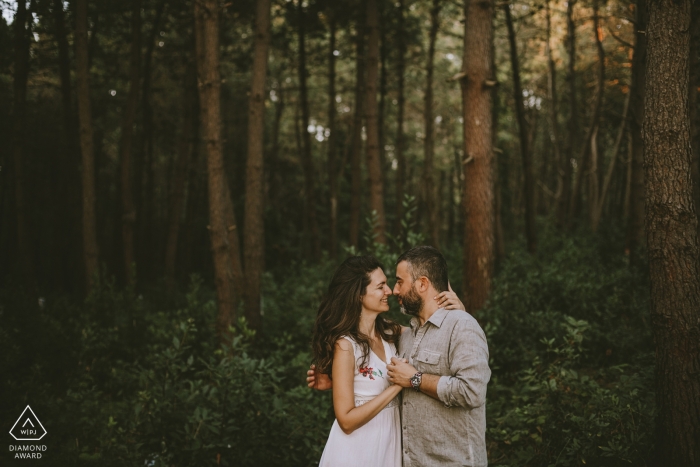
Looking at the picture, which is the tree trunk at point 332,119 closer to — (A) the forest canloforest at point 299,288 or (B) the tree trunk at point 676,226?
(A) the forest canloforest at point 299,288

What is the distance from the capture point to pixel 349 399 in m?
3.74

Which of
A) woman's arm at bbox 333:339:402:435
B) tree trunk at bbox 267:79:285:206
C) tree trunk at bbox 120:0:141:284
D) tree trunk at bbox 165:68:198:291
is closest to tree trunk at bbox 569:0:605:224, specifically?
tree trunk at bbox 165:68:198:291

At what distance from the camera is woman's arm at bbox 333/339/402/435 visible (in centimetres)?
370

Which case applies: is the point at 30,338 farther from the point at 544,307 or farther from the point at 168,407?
the point at 544,307

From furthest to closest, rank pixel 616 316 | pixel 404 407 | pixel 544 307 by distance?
1. pixel 544 307
2. pixel 616 316
3. pixel 404 407

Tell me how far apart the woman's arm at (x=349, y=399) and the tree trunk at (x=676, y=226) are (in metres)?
2.27

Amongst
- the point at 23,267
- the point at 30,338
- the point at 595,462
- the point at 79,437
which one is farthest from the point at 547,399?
Result: the point at 23,267

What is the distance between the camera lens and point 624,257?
13.9 meters

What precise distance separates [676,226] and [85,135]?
1143 centimetres

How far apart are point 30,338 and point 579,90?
28.3 m

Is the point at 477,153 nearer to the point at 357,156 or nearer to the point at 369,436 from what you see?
the point at 369,436

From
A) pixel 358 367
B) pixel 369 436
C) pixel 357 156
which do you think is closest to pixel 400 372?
pixel 358 367

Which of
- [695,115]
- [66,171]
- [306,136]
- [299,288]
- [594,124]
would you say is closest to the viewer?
[695,115]

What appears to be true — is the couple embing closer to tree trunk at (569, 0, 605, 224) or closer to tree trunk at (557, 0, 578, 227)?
tree trunk at (569, 0, 605, 224)
